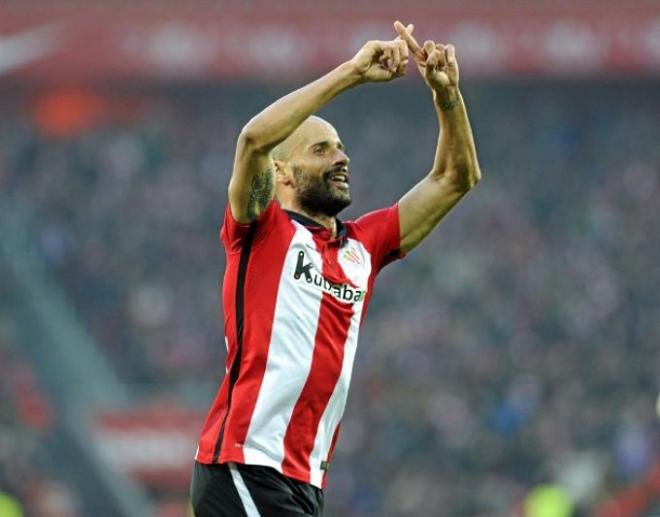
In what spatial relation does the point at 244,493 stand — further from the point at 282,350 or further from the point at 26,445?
the point at 26,445

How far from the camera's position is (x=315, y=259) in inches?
210

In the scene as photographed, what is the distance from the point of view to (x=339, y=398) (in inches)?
208

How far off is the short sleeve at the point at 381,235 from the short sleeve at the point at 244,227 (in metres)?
0.48

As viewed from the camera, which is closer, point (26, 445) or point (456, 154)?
point (456, 154)

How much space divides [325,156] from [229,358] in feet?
2.55

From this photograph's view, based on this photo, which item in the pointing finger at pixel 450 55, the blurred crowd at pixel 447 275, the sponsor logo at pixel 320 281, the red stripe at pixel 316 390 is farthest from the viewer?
the blurred crowd at pixel 447 275

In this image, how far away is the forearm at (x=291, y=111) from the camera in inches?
198

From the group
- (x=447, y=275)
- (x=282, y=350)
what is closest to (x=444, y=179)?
(x=282, y=350)

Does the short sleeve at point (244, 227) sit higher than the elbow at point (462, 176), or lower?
lower

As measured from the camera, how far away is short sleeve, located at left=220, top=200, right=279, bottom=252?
5215 mm

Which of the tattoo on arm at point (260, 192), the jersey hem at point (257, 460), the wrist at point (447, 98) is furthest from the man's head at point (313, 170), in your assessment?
the jersey hem at point (257, 460)

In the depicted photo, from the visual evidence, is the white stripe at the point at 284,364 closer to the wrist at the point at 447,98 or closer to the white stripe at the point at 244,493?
the white stripe at the point at 244,493

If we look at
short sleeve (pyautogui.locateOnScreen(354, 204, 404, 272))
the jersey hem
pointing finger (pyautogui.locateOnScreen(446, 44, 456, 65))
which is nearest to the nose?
short sleeve (pyautogui.locateOnScreen(354, 204, 404, 272))

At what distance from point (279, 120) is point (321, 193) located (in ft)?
1.40
